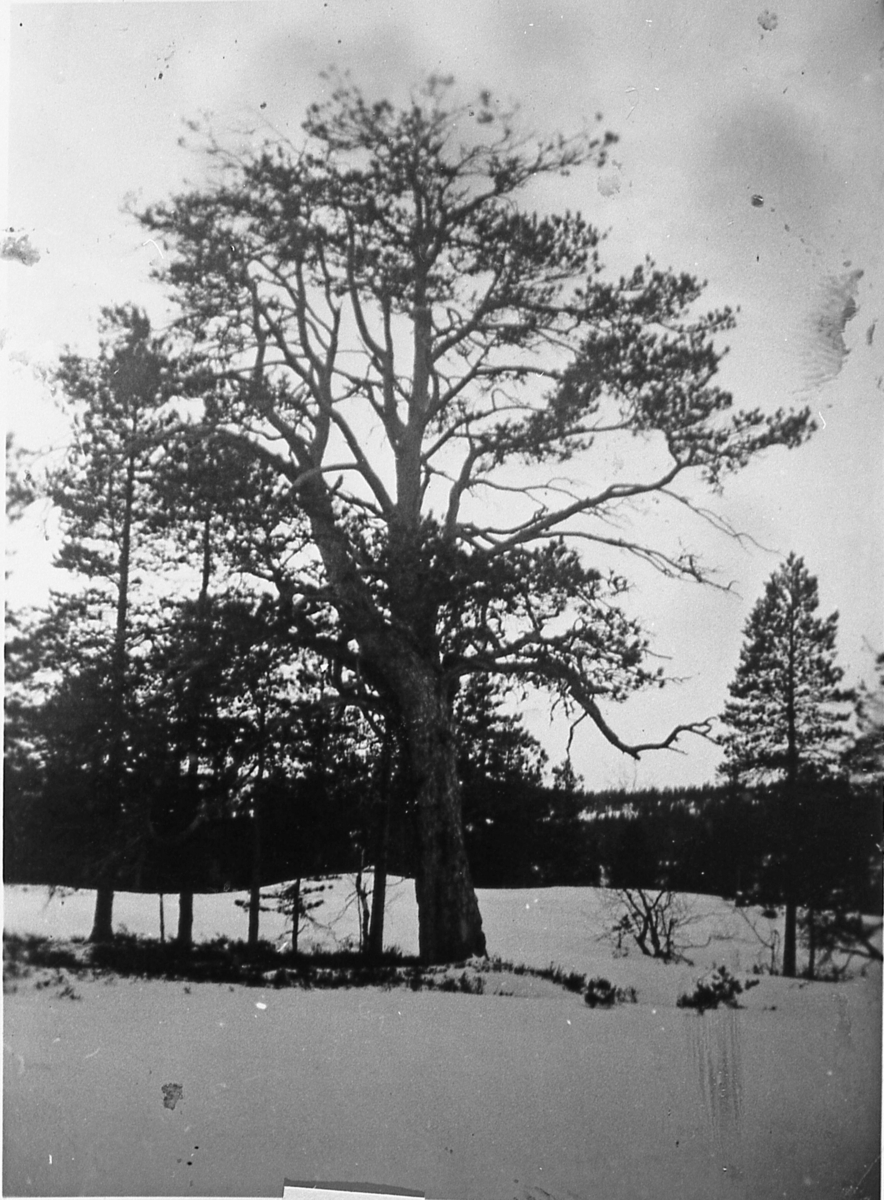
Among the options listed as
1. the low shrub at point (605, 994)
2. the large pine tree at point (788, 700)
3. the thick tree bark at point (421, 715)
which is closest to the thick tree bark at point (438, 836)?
the thick tree bark at point (421, 715)

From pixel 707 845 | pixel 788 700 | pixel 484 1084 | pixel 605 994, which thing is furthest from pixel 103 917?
pixel 788 700

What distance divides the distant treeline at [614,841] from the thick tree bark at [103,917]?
126 mm

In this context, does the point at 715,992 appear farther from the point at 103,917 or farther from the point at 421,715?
the point at 103,917

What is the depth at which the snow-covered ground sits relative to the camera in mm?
1913

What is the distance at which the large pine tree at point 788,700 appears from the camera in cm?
200

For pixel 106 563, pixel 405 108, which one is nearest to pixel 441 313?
pixel 405 108

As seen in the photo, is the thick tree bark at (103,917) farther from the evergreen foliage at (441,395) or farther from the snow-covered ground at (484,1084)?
the evergreen foliage at (441,395)

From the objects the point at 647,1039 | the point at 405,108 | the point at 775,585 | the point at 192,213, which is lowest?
the point at 647,1039

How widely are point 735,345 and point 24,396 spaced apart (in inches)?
58.8

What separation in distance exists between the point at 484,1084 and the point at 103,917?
0.84m

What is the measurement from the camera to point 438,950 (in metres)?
1.99

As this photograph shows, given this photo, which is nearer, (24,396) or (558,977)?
(558,977)

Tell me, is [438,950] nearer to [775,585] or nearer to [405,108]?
[775,585]

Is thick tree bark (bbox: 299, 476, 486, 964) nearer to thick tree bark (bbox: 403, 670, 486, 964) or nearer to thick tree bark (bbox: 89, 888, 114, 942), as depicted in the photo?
thick tree bark (bbox: 403, 670, 486, 964)
